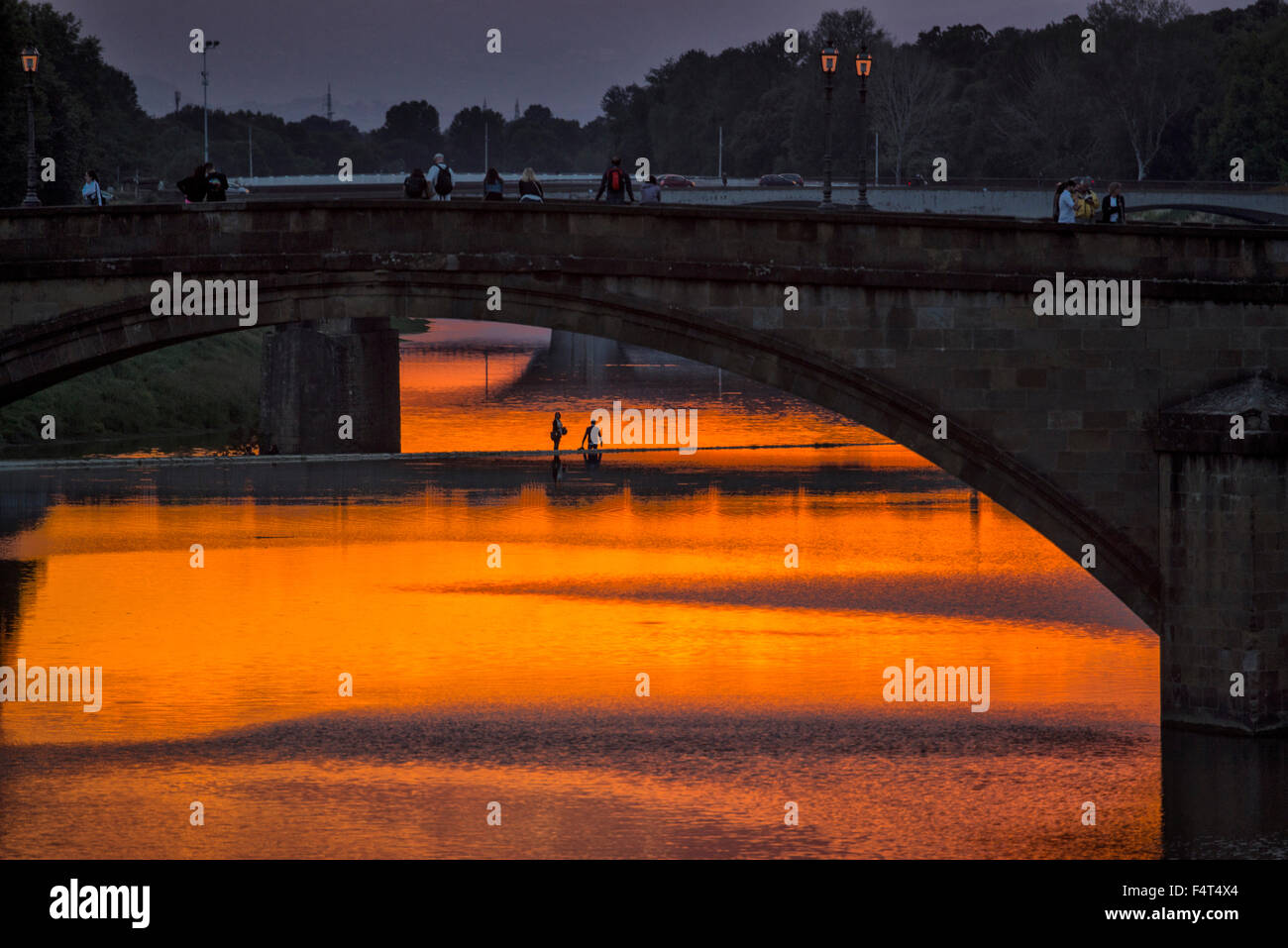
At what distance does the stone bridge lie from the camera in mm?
23609

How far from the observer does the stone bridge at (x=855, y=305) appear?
23.6m

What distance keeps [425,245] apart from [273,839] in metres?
7.62

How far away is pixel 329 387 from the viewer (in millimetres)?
52594

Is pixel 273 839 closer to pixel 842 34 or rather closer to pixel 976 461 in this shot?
pixel 976 461

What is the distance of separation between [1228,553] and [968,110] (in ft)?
350

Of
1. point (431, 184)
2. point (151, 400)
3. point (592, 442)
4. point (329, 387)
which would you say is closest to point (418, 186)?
point (431, 184)

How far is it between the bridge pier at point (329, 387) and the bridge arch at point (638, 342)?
2746cm

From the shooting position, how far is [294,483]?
157ft

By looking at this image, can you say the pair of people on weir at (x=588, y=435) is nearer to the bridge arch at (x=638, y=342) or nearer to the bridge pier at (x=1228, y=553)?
the bridge arch at (x=638, y=342)

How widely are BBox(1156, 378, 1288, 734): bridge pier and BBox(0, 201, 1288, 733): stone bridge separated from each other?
8 centimetres

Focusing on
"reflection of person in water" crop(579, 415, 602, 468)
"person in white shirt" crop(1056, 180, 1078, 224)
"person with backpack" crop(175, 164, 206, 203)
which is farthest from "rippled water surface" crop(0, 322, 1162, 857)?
"person with backpack" crop(175, 164, 206, 203)

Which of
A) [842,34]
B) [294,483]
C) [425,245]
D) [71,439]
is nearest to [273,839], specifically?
[425,245]

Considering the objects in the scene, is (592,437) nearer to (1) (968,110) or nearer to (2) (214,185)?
(2) (214,185)

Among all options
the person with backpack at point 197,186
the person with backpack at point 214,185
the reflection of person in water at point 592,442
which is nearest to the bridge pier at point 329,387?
the reflection of person in water at point 592,442
